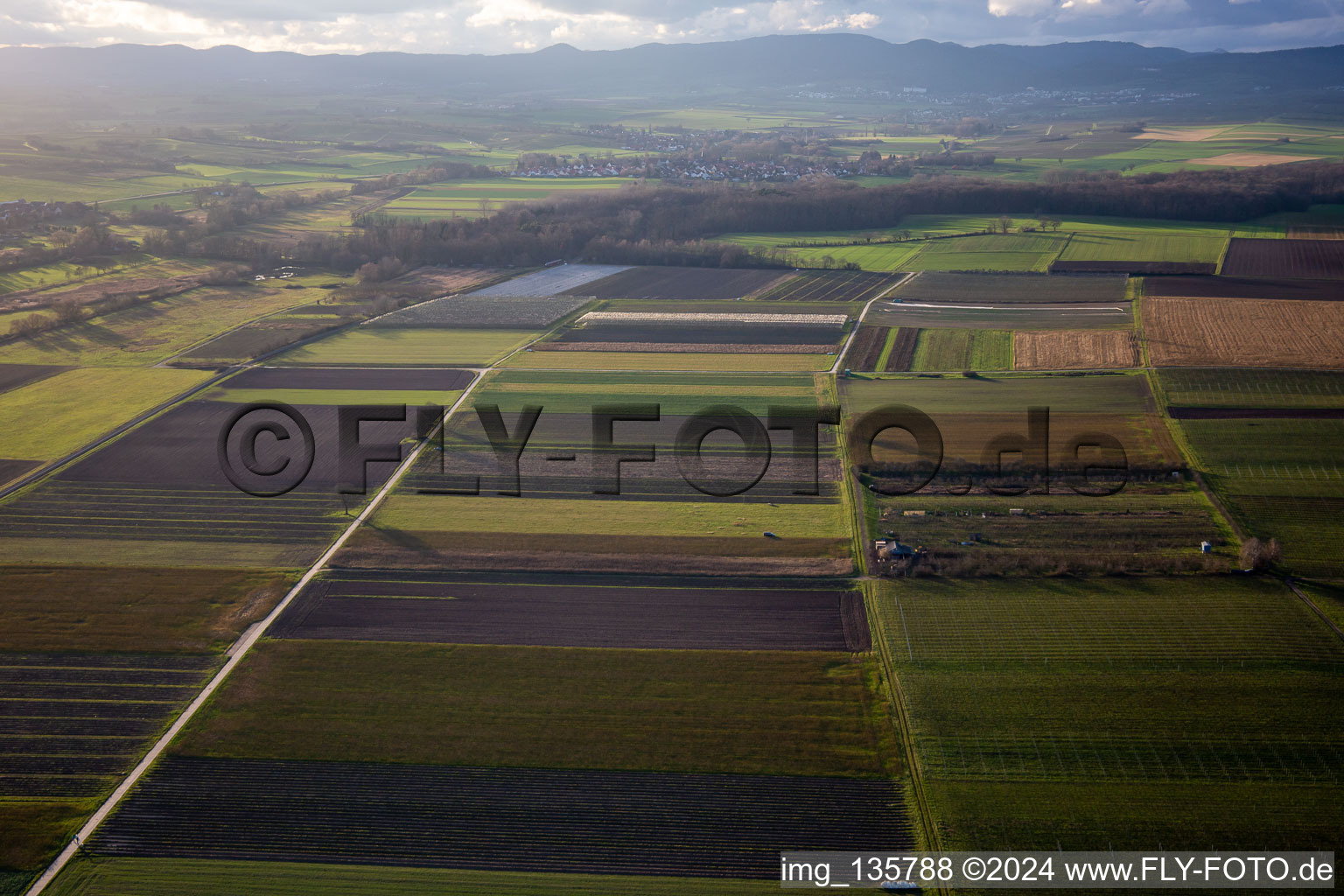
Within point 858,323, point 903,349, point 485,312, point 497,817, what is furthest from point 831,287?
point 497,817

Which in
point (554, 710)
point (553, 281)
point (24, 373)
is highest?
point (553, 281)

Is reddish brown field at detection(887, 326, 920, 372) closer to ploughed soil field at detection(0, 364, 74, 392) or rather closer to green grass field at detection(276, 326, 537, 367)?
green grass field at detection(276, 326, 537, 367)

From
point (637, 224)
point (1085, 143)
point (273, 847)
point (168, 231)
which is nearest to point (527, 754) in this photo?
point (273, 847)

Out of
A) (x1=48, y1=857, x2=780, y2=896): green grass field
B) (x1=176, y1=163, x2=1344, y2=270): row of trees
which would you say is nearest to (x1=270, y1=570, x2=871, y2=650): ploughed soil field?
(x1=48, y1=857, x2=780, y2=896): green grass field

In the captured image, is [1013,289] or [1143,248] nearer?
[1013,289]

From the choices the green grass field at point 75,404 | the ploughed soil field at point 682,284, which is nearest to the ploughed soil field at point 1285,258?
the ploughed soil field at point 682,284

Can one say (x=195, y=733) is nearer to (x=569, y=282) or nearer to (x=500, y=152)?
(x=569, y=282)

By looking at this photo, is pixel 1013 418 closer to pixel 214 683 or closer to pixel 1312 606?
pixel 1312 606
